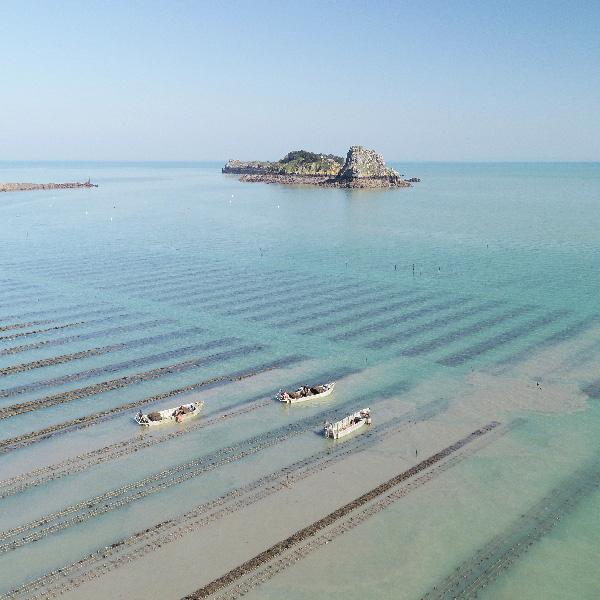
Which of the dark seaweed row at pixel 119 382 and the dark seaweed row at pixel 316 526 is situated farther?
the dark seaweed row at pixel 119 382

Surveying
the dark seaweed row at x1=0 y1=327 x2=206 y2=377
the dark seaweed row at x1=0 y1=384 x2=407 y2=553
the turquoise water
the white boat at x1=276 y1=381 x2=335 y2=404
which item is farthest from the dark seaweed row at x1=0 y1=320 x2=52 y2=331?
the dark seaweed row at x1=0 y1=384 x2=407 y2=553

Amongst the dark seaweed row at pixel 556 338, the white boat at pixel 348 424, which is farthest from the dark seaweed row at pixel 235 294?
the white boat at pixel 348 424

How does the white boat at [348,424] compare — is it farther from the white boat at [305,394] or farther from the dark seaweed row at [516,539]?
the dark seaweed row at [516,539]

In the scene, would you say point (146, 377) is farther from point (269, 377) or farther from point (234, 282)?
point (234, 282)

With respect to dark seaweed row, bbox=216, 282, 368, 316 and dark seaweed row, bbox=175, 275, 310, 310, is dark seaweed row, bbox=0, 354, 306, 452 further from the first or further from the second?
dark seaweed row, bbox=175, 275, 310, 310

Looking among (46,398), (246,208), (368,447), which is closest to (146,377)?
(46,398)

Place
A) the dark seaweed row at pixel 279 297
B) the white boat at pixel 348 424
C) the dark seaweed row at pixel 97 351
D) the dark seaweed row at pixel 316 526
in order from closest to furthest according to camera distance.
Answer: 1. the dark seaweed row at pixel 316 526
2. the white boat at pixel 348 424
3. the dark seaweed row at pixel 97 351
4. the dark seaweed row at pixel 279 297
